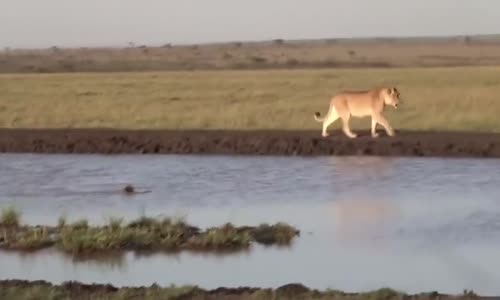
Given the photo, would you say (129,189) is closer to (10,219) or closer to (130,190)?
(130,190)

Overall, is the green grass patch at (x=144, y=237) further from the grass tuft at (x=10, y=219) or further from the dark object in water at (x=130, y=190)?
the dark object in water at (x=130, y=190)

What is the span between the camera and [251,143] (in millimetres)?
23375

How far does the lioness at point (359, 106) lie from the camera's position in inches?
949

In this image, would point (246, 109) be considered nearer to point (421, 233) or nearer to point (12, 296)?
point (421, 233)

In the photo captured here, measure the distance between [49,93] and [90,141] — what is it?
516 inches

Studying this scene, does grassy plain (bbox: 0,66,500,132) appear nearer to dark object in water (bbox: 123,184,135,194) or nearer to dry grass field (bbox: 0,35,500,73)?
dark object in water (bbox: 123,184,135,194)

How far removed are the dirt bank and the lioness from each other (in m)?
14.0

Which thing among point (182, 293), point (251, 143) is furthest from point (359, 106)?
point (182, 293)

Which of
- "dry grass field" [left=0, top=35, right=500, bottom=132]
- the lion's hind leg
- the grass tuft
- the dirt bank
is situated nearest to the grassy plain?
"dry grass field" [left=0, top=35, right=500, bottom=132]

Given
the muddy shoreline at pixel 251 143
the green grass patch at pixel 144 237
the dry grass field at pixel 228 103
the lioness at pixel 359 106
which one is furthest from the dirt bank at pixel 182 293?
the dry grass field at pixel 228 103

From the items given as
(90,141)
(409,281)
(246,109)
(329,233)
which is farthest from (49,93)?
(409,281)

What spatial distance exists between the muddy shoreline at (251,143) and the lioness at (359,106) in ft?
0.96

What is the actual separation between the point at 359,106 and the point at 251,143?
242 centimetres

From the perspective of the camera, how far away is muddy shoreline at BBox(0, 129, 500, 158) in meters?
22.4
